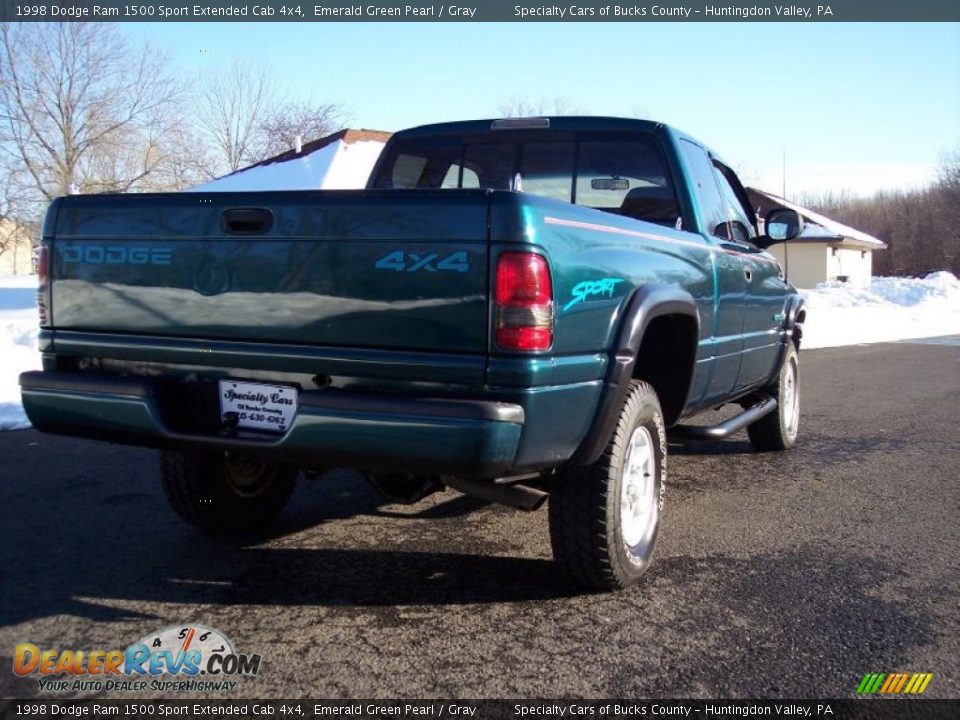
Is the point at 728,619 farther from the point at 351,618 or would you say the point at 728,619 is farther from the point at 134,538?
the point at 134,538

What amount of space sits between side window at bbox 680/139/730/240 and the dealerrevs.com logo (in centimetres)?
307

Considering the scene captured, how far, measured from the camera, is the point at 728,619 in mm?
3227

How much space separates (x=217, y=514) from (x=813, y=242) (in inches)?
1766

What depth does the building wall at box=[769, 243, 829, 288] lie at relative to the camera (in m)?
45.7

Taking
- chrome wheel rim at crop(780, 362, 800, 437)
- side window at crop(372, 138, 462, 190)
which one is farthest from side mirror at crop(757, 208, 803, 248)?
side window at crop(372, 138, 462, 190)

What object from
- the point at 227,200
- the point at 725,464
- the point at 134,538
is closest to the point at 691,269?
the point at 227,200

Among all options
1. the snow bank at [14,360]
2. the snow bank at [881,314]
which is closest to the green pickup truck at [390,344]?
the snow bank at [14,360]

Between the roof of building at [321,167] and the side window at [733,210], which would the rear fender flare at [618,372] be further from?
the roof of building at [321,167]

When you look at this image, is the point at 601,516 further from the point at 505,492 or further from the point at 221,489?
the point at 221,489

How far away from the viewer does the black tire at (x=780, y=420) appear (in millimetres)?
6133

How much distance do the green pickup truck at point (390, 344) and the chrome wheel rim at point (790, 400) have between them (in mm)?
2411

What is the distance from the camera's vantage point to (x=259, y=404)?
3109mm

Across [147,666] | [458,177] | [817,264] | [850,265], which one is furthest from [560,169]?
[850,265]

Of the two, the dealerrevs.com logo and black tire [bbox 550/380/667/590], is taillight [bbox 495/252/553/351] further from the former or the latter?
the dealerrevs.com logo
